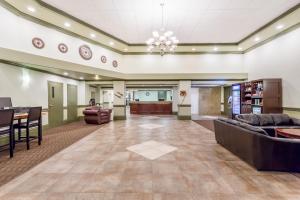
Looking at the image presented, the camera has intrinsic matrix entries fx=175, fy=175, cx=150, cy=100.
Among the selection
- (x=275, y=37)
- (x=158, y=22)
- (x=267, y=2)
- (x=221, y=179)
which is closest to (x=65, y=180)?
(x=221, y=179)

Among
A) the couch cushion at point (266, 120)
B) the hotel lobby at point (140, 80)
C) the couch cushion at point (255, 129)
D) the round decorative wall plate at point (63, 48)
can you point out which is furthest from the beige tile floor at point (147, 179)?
the round decorative wall plate at point (63, 48)

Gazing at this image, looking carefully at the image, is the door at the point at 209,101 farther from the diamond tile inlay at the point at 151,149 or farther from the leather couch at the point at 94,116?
the diamond tile inlay at the point at 151,149

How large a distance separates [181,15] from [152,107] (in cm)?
906

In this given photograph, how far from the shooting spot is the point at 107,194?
237 centimetres

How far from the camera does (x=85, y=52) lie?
24.5ft

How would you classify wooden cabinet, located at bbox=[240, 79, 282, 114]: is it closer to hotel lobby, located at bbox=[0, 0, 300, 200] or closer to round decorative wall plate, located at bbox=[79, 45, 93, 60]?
hotel lobby, located at bbox=[0, 0, 300, 200]

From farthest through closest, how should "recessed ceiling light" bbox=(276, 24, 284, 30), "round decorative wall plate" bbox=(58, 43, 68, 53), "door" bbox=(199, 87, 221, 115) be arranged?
"door" bbox=(199, 87, 221, 115) < "round decorative wall plate" bbox=(58, 43, 68, 53) < "recessed ceiling light" bbox=(276, 24, 284, 30)

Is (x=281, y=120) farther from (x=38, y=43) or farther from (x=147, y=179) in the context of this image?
(x=38, y=43)

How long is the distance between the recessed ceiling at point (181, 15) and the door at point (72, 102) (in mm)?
3821

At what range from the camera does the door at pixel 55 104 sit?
7441 millimetres

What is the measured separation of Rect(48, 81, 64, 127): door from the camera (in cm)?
744

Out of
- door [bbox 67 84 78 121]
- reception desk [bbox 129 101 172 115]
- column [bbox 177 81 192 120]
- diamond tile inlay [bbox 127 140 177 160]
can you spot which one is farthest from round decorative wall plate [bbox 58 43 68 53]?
reception desk [bbox 129 101 172 115]

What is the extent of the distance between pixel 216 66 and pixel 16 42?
885 cm

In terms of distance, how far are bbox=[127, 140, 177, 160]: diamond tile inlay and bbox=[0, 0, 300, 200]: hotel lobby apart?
0.03 m
